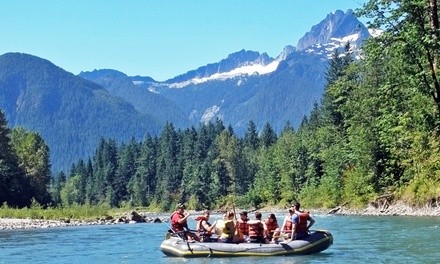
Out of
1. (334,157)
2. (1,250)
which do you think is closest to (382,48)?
(1,250)

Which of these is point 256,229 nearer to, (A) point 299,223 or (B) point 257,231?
(B) point 257,231

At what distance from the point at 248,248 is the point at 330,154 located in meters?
50.3

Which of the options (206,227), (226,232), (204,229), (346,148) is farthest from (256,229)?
(346,148)

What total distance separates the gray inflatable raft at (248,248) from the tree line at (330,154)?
5.17 m

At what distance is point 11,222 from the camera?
2350 inches

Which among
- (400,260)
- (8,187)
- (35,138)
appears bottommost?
(400,260)

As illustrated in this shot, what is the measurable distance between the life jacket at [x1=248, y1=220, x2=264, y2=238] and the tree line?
6.44 meters

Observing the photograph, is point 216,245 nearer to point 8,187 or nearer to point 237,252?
point 237,252

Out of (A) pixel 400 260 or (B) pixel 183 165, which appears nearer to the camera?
(A) pixel 400 260

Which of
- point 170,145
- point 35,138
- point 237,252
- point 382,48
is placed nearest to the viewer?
point 382,48

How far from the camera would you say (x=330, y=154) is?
257 ft

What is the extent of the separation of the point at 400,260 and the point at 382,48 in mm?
7883

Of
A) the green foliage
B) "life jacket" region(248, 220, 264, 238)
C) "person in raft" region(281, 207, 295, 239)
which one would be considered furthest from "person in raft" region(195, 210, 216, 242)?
the green foliage

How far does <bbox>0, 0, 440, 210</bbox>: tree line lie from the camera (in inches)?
1018
